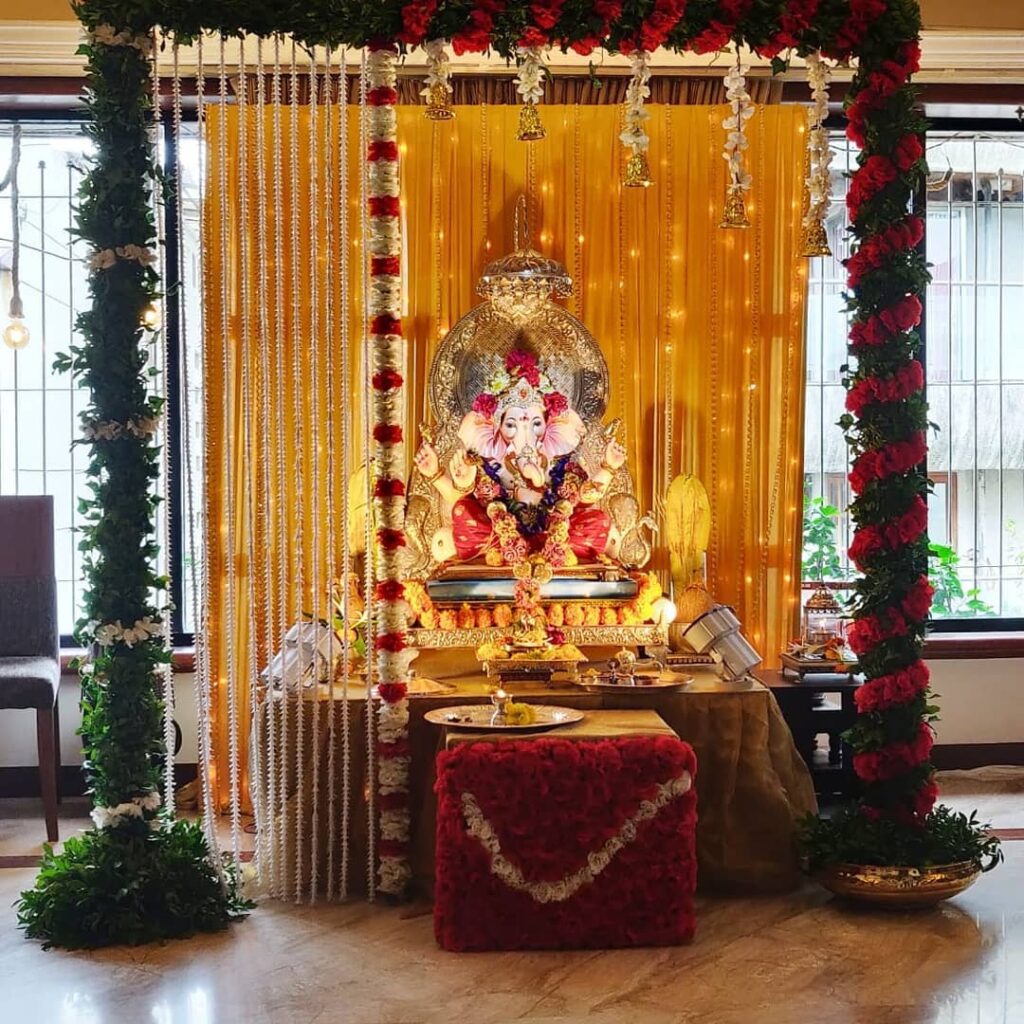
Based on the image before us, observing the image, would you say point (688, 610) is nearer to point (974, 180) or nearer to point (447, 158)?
point (447, 158)

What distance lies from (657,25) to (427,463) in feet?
8.04

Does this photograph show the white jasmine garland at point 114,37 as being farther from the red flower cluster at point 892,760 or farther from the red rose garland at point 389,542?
the red flower cluster at point 892,760

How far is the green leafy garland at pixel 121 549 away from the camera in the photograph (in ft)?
16.3

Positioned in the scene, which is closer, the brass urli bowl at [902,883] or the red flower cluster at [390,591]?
the brass urli bowl at [902,883]

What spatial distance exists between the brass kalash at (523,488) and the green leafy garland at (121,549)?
1.41m

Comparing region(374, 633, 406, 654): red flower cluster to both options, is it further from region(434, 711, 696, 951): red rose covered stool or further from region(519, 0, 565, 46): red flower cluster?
region(519, 0, 565, 46): red flower cluster

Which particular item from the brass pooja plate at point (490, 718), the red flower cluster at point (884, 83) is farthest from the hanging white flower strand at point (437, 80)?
the brass pooja plate at point (490, 718)

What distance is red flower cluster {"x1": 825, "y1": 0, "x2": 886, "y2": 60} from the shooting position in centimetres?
514

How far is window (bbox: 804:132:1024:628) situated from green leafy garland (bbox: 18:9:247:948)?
3855 mm

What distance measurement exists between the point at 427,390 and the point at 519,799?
2.69 m

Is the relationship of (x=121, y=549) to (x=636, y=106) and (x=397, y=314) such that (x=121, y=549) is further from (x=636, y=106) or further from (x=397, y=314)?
(x=636, y=106)

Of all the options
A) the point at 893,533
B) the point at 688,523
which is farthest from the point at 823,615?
the point at 893,533

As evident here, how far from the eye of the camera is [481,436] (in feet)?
22.2

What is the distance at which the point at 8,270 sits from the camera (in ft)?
23.8
